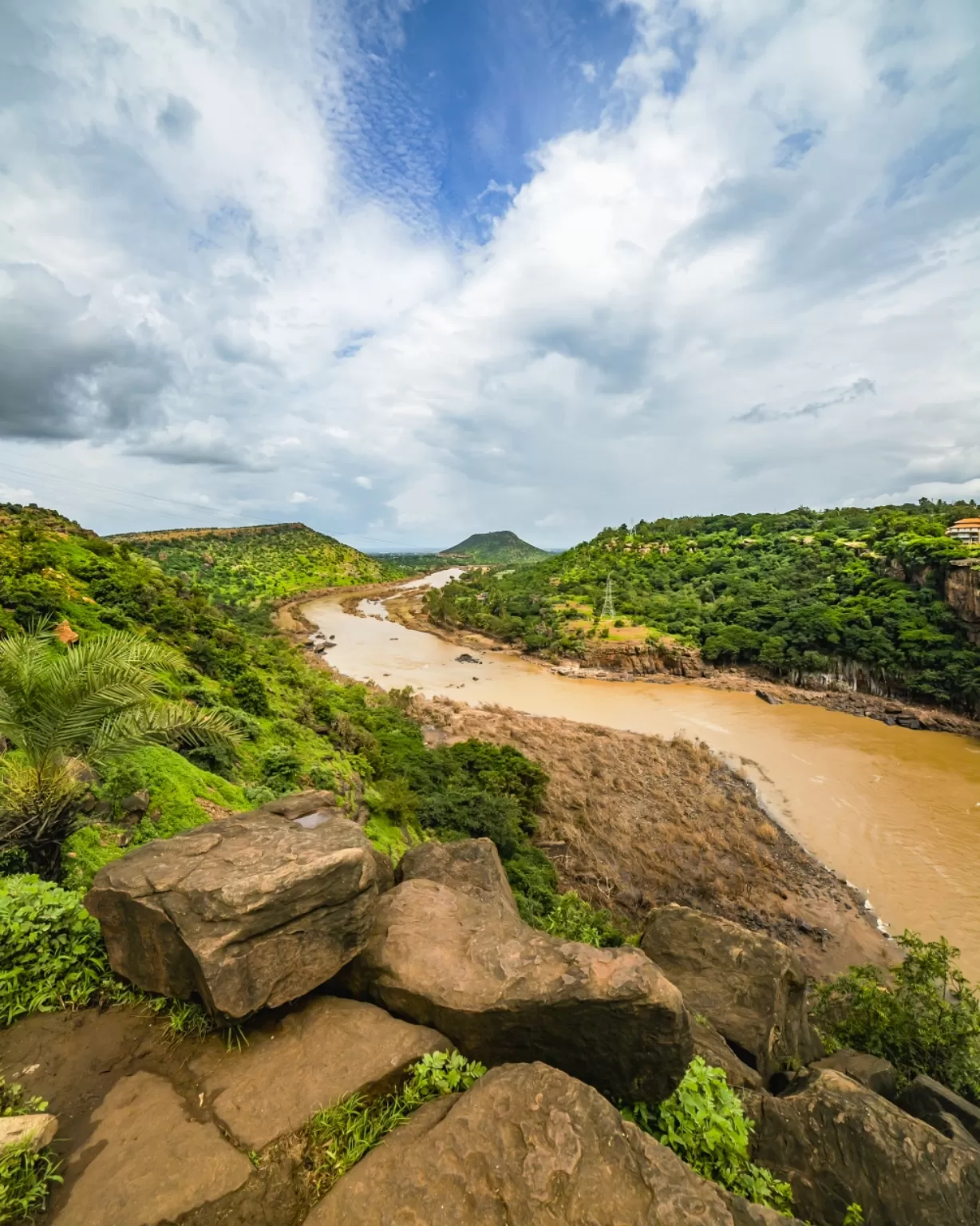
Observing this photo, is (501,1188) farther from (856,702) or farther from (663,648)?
(663,648)

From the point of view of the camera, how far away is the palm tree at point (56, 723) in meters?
6.05

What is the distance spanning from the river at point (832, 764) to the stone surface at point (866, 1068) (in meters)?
9.59

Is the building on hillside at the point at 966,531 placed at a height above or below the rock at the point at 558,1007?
above

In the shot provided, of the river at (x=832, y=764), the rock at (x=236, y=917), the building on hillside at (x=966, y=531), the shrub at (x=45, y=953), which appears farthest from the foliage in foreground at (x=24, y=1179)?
the building on hillside at (x=966, y=531)

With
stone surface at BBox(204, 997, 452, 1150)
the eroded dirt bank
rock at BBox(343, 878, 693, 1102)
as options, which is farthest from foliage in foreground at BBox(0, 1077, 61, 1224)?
the eroded dirt bank

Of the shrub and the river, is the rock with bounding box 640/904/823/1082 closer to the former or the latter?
the shrub

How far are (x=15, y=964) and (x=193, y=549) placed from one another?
91439mm

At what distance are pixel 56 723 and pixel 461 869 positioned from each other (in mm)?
6021

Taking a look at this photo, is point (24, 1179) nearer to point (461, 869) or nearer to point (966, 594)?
point (461, 869)

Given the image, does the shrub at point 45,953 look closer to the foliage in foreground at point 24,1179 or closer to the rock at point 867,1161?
the foliage in foreground at point 24,1179

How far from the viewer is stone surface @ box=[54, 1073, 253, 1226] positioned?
339 centimetres

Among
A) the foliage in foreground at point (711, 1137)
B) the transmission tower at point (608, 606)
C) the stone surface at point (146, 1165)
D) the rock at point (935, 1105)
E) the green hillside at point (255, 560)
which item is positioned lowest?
the rock at point (935, 1105)

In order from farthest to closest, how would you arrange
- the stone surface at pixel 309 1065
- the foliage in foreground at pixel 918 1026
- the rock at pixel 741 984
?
the foliage in foreground at pixel 918 1026
the rock at pixel 741 984
the stone surface at pixel 309 1065

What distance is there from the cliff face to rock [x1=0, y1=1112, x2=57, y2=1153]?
49.2 metres
